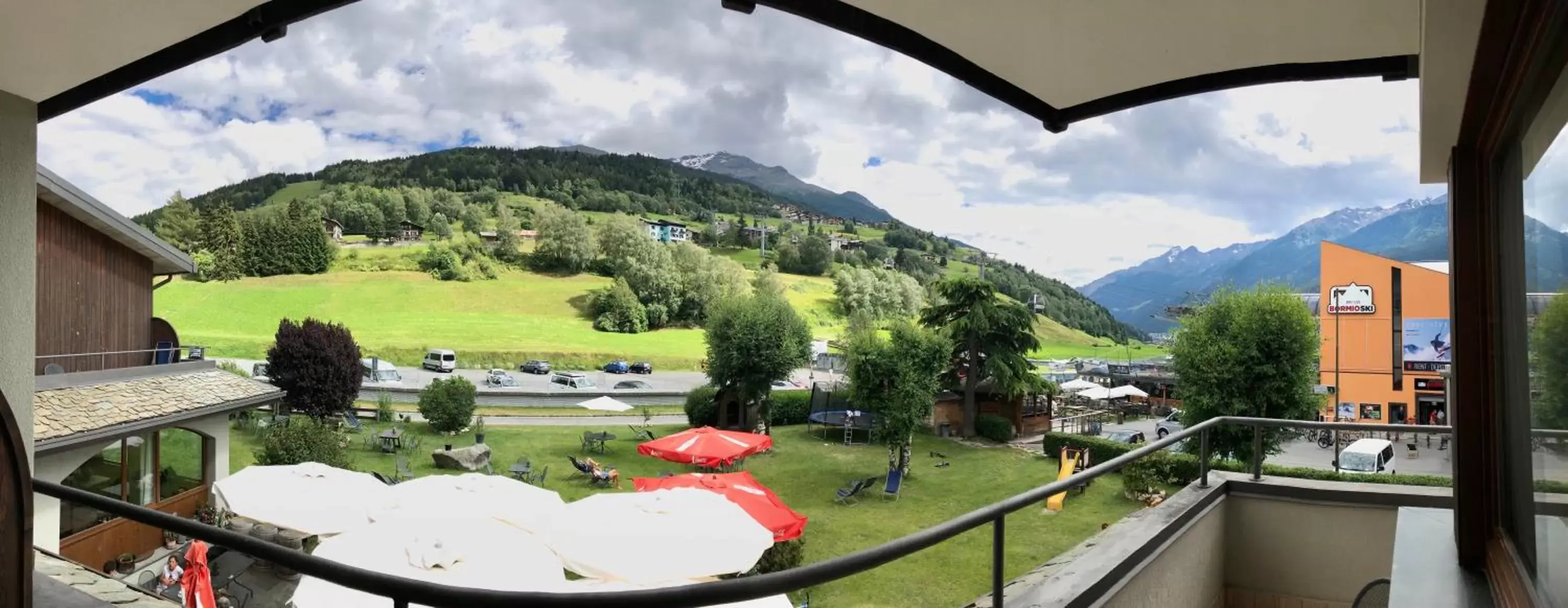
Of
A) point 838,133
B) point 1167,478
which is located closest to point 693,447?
point 1167,478

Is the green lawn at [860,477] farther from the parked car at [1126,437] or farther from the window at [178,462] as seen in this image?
the window at [178,462]

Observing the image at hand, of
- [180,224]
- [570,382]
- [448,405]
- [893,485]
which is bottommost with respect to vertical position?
[893,485]

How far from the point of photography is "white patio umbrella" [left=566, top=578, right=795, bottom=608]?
109 centimetres

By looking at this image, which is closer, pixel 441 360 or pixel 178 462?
pixel 178 462

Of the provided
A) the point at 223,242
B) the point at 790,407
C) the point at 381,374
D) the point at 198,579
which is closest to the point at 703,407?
the point at 790,407

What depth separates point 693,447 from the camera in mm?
15977

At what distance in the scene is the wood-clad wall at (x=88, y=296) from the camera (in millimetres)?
11445

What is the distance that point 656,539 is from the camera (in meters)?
7.93

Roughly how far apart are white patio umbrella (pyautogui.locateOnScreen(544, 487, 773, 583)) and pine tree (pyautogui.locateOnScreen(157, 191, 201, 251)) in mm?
57857

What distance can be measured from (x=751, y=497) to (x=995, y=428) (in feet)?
63.2

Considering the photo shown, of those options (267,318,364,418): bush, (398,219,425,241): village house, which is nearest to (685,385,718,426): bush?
(267,318,364,418): bush

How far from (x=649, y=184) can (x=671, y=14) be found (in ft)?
190

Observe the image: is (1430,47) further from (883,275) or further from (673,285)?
(883,275)

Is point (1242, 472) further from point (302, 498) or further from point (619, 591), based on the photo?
point (302, 498)
